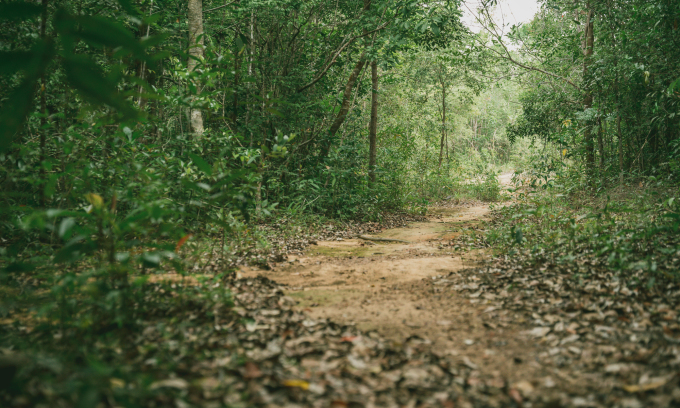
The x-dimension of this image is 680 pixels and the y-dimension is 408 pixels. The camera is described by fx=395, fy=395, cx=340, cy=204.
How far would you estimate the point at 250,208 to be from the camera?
6.56 m

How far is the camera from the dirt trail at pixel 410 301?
8.58 ft

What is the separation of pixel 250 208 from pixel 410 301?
12.2ft

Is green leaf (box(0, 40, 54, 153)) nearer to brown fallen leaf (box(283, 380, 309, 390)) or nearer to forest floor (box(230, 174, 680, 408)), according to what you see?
brown fallen leaf (box(283, 380, 309, 390))

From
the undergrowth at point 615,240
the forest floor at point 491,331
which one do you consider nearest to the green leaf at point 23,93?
the forest floor at point 491,331

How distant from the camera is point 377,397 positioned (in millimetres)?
2018

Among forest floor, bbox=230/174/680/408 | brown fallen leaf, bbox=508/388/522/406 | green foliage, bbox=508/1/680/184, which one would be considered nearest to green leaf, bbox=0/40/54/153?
forest floor, bbox=230/174/680/408

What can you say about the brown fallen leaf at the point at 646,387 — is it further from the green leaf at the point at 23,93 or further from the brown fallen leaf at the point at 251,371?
the green leaf at the point at 23,93

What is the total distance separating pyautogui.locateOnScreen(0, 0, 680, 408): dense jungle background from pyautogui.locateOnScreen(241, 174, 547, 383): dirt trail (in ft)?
0.55

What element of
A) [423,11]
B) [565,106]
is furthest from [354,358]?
[565,106]

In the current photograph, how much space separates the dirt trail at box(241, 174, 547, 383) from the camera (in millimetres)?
2615

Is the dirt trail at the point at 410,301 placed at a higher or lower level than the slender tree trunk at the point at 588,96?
lower

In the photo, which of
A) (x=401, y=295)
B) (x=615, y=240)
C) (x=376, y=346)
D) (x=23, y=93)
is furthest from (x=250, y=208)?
(x=23, y=93)

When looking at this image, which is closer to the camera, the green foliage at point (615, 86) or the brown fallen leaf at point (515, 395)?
the brown fallen leaf at point (515, 395)

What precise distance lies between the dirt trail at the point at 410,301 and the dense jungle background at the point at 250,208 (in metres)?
0.17
